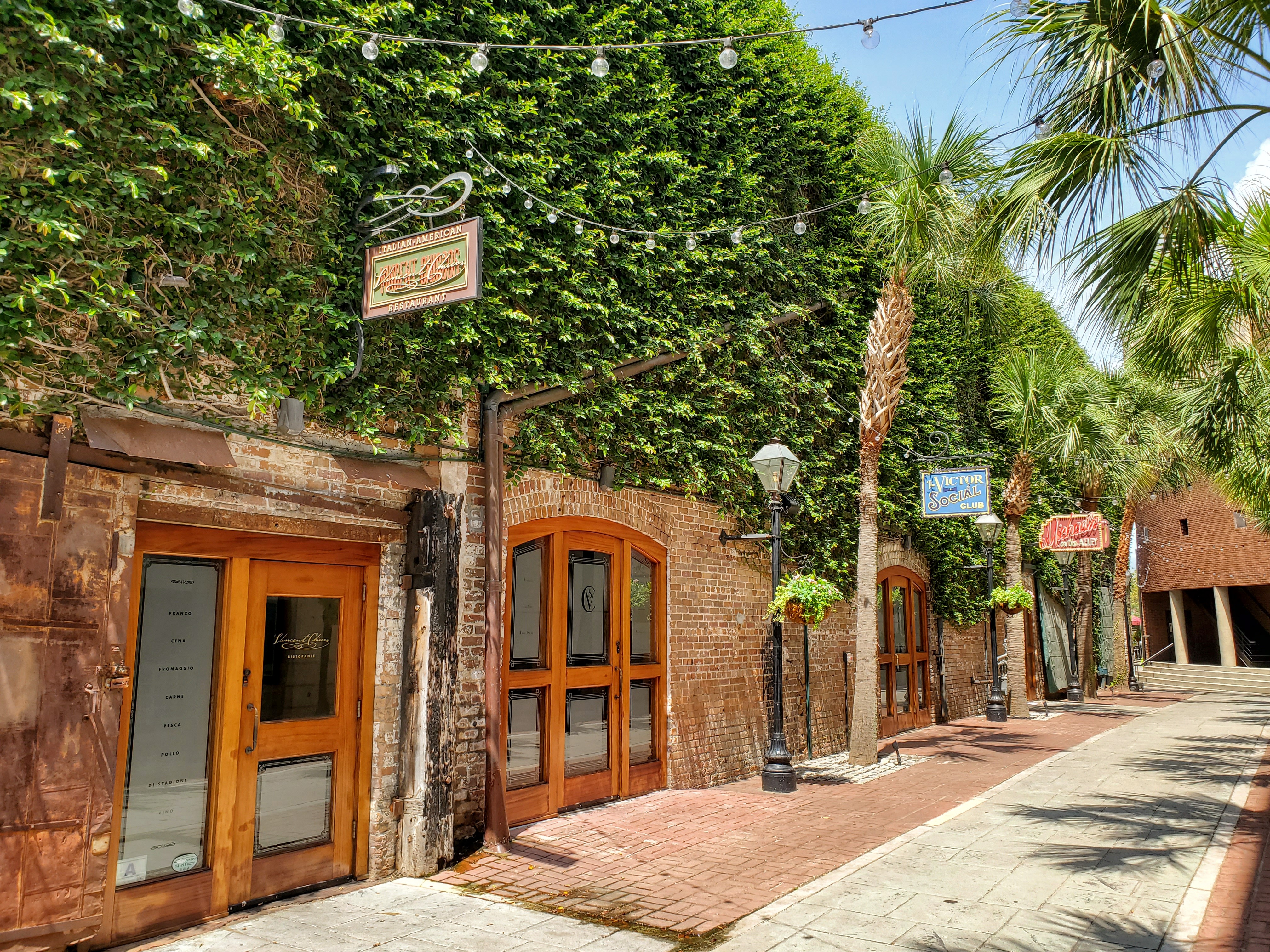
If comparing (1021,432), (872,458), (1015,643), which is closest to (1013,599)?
(1015,643)

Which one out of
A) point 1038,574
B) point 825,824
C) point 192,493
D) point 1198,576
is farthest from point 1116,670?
point 192,493

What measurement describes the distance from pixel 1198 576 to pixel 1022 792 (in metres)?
27.6

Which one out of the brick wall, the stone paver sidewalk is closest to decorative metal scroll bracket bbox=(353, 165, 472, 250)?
the stone paver sidewalk

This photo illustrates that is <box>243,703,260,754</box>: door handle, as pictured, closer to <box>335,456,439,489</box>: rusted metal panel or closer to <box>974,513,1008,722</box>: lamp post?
<box>335,456,439,489</box>: rusted metal panel

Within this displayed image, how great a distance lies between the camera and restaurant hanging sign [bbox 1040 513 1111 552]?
673 inches

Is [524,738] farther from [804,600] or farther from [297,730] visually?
[804,600]

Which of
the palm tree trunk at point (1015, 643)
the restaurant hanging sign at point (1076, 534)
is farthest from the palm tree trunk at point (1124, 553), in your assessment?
the palm tree trunk at point (1015, 643)

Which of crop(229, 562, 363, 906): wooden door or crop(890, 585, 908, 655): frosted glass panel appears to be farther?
crop(890, 585, 908, 655): frosted glass panel

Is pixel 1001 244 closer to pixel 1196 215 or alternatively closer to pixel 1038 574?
pixel 1196 215

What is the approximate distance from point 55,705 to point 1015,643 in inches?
625

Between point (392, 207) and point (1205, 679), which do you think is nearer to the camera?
point (392, 207)

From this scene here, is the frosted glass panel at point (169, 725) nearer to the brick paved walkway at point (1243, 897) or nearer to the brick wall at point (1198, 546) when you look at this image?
the brick paved walkway at point (1243, 897)

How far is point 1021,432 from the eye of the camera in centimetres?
1623

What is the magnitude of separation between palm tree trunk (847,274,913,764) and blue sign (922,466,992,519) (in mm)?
2120
